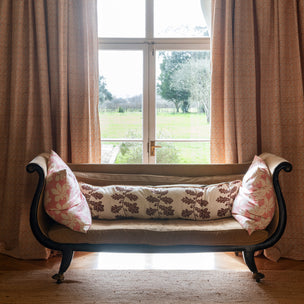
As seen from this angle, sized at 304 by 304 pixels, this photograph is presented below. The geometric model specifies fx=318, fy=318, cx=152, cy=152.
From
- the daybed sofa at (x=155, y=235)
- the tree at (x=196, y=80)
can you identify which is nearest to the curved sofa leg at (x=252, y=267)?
the daybed sofa at (x=155, y=235)

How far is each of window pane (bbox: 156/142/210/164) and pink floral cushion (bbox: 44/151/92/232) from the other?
1.11 metres

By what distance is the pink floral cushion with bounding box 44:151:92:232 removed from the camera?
2127mm

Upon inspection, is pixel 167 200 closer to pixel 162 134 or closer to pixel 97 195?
pixel 97 195

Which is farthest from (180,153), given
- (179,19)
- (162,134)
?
(179,19)

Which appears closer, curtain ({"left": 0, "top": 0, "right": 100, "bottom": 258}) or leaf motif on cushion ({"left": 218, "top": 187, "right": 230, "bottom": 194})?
leaf motif on cushion ({"left": 218, "top": 187, "right": 230, "bottom": 194})

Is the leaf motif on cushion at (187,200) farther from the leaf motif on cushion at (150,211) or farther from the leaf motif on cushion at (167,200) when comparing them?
the leaf motif on cushion at (150,211)

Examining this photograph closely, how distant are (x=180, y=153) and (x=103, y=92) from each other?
97 cm

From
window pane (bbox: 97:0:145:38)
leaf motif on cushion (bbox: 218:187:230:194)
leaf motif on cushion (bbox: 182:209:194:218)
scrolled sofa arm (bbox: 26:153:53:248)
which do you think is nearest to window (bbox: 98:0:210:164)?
window pane (bbox: 97:0:145:38)

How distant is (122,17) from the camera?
3.06 m

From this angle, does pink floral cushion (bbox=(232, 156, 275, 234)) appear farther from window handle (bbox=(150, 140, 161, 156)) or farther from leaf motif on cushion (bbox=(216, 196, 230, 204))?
window handle (bbox=(150, 140, 161, 156))

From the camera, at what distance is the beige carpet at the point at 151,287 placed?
80.4 inches

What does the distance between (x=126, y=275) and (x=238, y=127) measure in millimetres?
1550

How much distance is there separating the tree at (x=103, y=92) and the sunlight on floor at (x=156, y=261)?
4.81 feet

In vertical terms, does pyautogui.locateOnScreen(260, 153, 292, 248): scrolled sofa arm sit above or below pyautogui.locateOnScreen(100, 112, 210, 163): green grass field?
below
